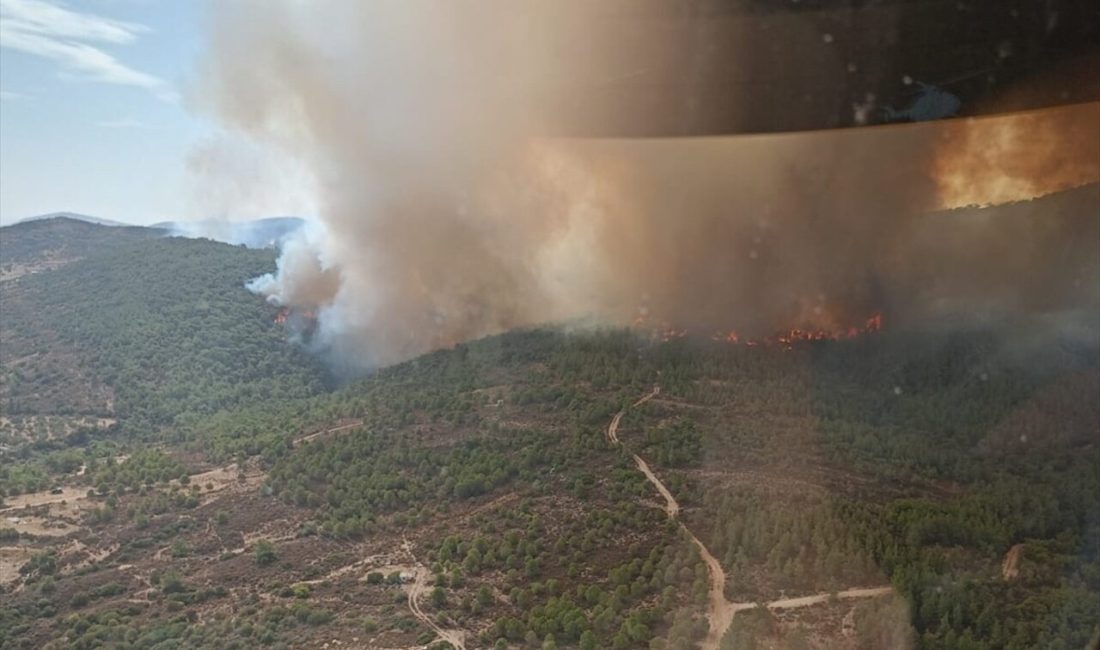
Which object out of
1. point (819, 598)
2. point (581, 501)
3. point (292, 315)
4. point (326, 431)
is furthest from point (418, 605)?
point (292, 315)

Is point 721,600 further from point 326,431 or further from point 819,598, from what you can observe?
point 326,431

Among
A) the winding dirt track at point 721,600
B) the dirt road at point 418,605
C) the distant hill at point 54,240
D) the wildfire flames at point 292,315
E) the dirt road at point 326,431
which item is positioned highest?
the distant hill at point 54,240

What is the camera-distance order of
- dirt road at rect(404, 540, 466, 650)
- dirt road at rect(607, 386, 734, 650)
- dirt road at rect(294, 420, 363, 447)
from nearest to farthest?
dirt road at rect(607, 386, 734, 650) → dirt road at rect(404, 540, 466, 650) → dirt road at rect(294, 420, 363, 447)

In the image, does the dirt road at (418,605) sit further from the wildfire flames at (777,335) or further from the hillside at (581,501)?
the wildfire flames at (777,335)

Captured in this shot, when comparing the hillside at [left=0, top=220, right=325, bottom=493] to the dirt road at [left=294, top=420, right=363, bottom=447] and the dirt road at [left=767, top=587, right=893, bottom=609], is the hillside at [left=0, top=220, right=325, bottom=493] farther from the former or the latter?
the dirt road at [left=767, top=587, right=893, bottom=609]

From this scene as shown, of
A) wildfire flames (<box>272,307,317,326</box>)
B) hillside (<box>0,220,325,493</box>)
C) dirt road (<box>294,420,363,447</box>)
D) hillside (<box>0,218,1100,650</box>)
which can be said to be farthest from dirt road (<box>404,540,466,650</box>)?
wildfire flames (<box>272,307,317,326</box>)

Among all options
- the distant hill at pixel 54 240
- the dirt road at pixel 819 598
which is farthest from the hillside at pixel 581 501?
the distant hill at pixel 54 240

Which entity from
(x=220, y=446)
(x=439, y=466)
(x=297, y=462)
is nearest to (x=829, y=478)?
(x=439, y=466)

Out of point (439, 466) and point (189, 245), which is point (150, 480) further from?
point (189, 245)

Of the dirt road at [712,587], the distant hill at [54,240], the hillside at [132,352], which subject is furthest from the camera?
the distant hill at [54,240]
